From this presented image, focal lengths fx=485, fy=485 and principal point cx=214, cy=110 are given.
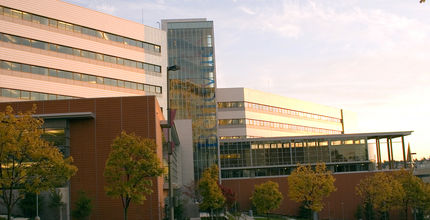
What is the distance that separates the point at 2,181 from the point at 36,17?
3726 cm

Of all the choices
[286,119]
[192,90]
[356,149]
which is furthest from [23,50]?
[286,119]

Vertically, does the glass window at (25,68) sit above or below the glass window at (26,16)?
below

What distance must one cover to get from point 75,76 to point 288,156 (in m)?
42.8

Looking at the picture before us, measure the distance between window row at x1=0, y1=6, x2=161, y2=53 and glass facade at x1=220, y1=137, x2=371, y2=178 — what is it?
2763cm

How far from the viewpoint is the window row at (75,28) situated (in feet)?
188

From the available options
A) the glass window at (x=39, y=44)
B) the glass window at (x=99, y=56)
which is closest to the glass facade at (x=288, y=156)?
the glass window at (x=99, y=56)

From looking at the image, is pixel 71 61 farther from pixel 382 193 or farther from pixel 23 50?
pixel 382 193

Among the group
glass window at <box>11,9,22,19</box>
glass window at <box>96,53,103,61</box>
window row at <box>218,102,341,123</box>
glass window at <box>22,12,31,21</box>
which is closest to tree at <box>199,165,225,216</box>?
glass window at <box>96,53,103,61</box>

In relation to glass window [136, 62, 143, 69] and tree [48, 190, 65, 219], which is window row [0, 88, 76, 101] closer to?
glass window [136, 62, 143, 69]

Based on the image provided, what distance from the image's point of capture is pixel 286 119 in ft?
379

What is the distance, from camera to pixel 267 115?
4343 inches

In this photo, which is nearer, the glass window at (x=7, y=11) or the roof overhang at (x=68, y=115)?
the roof overhang at (x=68, y=115)

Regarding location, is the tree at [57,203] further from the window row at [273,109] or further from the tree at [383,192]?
the window row at [273,109]

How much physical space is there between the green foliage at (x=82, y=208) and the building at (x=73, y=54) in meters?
23.5
